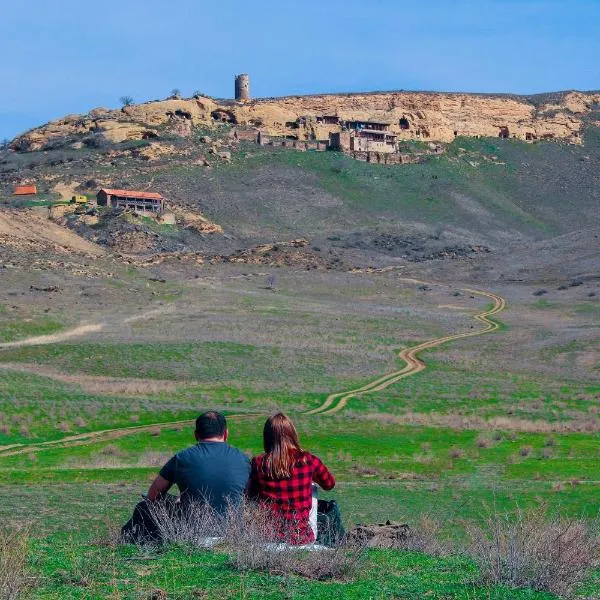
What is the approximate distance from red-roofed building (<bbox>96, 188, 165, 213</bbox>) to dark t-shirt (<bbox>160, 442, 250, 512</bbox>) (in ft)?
262

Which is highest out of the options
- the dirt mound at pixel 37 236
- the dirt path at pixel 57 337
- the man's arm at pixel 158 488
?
the dirt mound at pixel 37 236

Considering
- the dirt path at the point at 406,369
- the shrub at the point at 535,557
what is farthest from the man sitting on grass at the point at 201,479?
the dirt path at the point at 406,369

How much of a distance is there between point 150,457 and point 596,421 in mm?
12095

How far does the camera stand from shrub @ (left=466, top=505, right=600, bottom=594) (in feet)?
26.5

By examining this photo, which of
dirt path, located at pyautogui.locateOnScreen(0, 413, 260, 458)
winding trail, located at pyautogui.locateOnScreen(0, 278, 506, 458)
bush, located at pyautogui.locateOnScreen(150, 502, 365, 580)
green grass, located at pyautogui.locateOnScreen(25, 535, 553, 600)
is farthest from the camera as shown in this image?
winding trail, located at pyautogui.locateOnScreen(0, 278, 506, 458)

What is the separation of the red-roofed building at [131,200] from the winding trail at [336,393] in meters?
28.6

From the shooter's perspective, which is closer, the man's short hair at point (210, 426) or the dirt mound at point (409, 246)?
the man's short hair at point (210, 426)

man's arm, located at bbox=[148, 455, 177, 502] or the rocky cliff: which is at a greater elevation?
the rocky cliff

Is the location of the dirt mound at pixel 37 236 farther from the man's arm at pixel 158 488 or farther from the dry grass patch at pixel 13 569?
the dry grass patch at pixel 13 569

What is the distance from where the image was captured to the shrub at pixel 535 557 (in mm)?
8070

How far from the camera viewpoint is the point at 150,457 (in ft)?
81.6

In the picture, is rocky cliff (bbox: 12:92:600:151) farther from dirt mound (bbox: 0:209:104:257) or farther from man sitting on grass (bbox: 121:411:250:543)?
man sitting on grass (bbox: 121:411:250:543)

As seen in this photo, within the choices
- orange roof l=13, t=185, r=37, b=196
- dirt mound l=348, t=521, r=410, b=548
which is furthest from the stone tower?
dirt mound l=348, t=521, r=410, b=548

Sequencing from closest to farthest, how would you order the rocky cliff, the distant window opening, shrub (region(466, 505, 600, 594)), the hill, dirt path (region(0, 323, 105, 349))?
1. shrub (region(466, 505, 600, 594))
2. the hill
3. dirt path (region(0, 323, 105, 349))
4. the rocky cliff
5. the distant window opening
